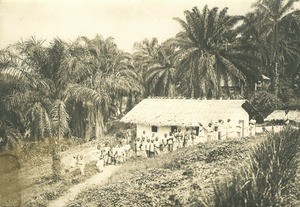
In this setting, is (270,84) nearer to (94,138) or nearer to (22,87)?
(94,138)

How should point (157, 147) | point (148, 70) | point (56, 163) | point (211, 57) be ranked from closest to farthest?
point (56, 163), point (157, 147), point (211, 57), point (148, 70)

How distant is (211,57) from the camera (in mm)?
19484

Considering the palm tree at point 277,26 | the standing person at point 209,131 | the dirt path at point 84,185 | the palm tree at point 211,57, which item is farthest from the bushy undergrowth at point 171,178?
the palm tree at point 277,26

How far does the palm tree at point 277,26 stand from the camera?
1898 centimetres

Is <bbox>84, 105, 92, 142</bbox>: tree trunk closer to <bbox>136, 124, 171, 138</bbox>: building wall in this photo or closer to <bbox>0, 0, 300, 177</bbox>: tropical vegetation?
<bbox>0, 0, 300, 177</bbox>: tropical vegetation

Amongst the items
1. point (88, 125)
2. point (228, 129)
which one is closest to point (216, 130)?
point (228, 129)

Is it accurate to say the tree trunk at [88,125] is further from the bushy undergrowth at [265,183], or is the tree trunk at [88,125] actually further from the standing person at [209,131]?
the bushy undergrowth at [265,183]

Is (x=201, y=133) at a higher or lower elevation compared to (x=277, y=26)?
lower

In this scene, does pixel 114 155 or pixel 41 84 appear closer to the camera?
pixel 41 84

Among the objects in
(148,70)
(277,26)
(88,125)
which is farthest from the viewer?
(148,70)

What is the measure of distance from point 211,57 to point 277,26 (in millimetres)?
3893

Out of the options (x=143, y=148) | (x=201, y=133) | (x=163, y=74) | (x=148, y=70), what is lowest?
(x=143, y=148)

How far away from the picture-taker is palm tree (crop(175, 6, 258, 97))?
63.2 feet

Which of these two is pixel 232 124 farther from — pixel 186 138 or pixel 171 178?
pixel 171 178
